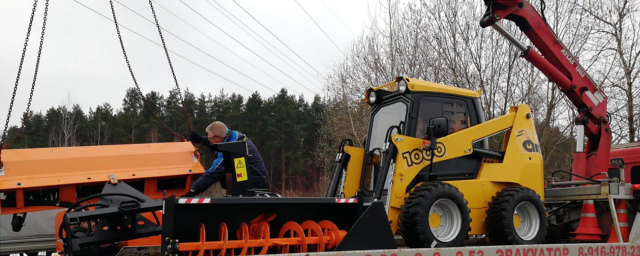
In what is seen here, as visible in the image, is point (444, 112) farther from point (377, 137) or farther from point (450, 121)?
Answer: point (377, 137)

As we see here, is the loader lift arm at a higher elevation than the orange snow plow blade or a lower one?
higher

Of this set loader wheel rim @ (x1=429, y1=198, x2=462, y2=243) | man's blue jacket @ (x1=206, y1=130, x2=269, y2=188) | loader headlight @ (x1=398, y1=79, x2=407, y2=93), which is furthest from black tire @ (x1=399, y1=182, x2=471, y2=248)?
man's blue jacket @ (x1=206, y1=130, x2=269, y2=188)

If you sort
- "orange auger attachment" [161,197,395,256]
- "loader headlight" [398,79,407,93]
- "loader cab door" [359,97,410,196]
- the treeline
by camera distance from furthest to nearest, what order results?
1. the treeline
2. "loader cab door" [359,97,410,196]
3. "loader headlight" [398,79,407,93]
4. "orange auger attachment" [161,197,395,256]

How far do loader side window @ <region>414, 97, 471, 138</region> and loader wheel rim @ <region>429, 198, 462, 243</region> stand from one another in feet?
3.00

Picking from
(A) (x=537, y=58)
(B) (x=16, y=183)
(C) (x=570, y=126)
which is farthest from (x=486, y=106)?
(B) (x=16, y=183)

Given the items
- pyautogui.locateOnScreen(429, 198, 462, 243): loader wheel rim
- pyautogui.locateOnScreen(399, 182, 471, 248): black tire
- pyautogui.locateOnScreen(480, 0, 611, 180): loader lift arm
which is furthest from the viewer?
pyautogui.locateOnScreen(480, 0, 611, 180): loader lift arm

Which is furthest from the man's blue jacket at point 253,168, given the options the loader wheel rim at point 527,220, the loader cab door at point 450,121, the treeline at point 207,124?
the treeline at point 207,124

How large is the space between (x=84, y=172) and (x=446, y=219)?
4.31 metres

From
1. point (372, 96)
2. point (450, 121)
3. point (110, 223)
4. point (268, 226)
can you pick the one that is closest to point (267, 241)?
point (268, 226)

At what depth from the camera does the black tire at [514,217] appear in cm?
554

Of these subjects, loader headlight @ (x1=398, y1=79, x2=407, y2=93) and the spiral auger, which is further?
loader headlight @ (x1=398, y1=79, x2=407, y2=93)

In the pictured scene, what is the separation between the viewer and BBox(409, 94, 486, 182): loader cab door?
5.77 metres

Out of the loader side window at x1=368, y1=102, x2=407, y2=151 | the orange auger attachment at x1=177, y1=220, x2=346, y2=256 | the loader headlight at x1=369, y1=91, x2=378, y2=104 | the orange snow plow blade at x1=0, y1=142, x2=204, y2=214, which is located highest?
the loader headlight at x1=369, y1=91, x2=378, y2=104

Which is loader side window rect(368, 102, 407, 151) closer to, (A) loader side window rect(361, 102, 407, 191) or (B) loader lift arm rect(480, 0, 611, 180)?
(A) loader side window rect(361, 102, 407, 191)
